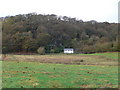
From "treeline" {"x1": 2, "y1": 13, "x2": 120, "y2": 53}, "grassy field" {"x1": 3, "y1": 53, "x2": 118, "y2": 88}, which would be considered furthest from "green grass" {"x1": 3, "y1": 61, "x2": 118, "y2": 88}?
"treeline" {"x1": 2, "y1": 13, "x2": 120, "y2": 53}

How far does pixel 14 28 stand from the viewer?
96.3 metres

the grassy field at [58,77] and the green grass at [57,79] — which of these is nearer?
the green grass at [57,79]

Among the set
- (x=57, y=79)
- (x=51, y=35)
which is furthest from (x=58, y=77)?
(x=51, y=35)

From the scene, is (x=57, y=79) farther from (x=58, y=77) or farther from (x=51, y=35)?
(x=51, y=35)

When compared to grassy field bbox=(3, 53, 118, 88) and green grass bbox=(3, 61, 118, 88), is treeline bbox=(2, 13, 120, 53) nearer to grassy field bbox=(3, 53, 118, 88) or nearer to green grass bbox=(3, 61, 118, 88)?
grassy field bbox=(3, 53, 118, 88)

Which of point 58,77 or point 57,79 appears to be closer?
point 57,79

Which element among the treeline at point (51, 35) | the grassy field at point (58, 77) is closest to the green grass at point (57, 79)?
the grassy field at point (58, 77)

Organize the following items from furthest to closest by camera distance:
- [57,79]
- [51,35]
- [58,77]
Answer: [51,35] → [58,77] → [57,79]

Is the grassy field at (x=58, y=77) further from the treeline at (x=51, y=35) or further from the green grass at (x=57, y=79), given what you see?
the treeline at (x=51, y=35)

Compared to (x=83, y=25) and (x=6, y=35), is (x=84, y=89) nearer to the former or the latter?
(x=6, y=35)

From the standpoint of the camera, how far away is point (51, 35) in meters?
101

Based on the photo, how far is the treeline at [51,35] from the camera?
3423 inches

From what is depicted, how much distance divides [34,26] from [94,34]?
29923 millimetres

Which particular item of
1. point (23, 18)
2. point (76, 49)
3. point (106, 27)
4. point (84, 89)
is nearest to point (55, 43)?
point (76, 49)
